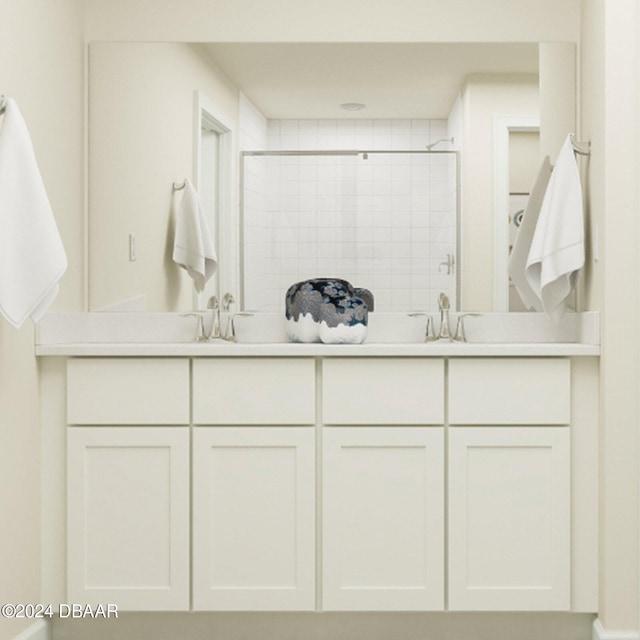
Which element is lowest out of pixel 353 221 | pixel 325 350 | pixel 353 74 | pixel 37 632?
pixel 37 632

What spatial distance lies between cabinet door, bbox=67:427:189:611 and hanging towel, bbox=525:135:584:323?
1130mm

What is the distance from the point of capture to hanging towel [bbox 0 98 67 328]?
2.15m

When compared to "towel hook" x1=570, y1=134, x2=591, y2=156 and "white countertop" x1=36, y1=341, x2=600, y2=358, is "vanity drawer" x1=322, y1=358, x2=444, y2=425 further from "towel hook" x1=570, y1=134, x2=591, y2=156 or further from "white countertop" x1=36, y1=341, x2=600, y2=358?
"towel hook" x1=570, y1=134, x2=591, y2=156

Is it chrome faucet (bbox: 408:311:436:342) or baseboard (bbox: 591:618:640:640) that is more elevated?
chrome faucet (bbox: 408:311:436:342)

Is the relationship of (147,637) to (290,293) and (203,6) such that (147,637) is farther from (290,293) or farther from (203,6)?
(203,6)

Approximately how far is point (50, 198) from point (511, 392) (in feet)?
4.65

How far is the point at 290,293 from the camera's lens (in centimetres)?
272

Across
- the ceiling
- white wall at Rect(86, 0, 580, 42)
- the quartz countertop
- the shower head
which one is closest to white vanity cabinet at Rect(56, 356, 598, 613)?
the quartz countertop

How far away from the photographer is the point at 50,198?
2.58 meters

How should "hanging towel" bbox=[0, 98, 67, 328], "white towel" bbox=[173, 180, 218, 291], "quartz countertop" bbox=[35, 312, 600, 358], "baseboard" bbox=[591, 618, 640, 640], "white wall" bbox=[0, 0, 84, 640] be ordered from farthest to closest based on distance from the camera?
1. "white towel" bbox=[173, 180, 218, 291]
2. "quartz countertop" bbox=[35, 312, 600, 358]
3. "baseboard" bbox=[591, 618, 640, 640]
4. "white wall" bbox=[0, 0, 84, 640]
5. "hanging towel" bbox=[0, 98, 67, 328]

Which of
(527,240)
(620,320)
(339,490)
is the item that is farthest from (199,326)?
(620,320)

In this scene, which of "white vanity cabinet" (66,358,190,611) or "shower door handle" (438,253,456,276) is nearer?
"white vanity cabinet" (66,358,190,611)

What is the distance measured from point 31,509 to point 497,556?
1282 mm

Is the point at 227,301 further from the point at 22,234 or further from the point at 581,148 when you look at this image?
the point at 581,148
